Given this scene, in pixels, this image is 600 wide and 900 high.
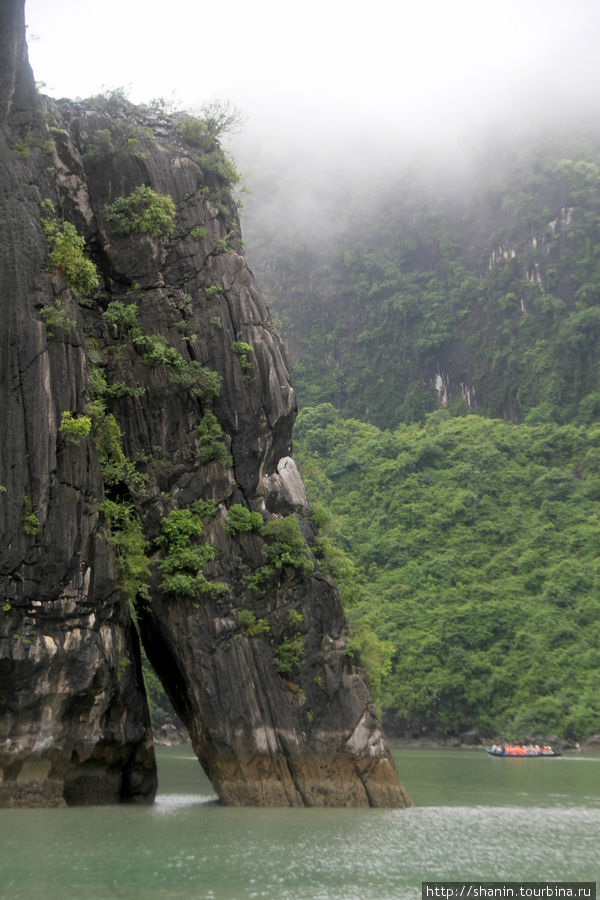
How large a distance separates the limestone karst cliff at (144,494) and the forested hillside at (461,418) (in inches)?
105

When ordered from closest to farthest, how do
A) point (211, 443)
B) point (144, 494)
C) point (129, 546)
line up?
point (129, 546), point (144, 494), point (211, 443)

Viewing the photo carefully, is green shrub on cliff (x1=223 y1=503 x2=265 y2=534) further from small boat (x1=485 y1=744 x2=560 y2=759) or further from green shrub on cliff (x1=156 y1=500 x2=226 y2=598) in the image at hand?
small boat (x1=485 y1=744 x2=560 y2=759)

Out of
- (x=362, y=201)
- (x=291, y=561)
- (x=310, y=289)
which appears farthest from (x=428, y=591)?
(x=362, y=201)

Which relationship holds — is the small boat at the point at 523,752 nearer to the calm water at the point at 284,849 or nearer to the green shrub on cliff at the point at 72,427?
the calm water at the point at 284,849

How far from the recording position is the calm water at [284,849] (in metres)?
14.5

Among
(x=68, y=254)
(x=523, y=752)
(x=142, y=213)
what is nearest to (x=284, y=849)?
(x=68, y=254)

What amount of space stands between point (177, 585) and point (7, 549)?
4448 mm

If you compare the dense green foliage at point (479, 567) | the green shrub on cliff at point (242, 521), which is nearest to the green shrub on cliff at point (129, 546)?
the green shrub on cliff at point (242, 521)

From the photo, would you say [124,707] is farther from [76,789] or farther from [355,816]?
[355,816]

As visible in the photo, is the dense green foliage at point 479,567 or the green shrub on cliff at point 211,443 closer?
the green shrub on cliff at point 211,443

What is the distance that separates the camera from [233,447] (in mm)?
26359

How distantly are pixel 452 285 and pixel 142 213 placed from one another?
69588 mm

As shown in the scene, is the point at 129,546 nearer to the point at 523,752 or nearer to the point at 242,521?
the point at 242,521

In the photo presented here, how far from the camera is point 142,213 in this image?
26.5 meters
